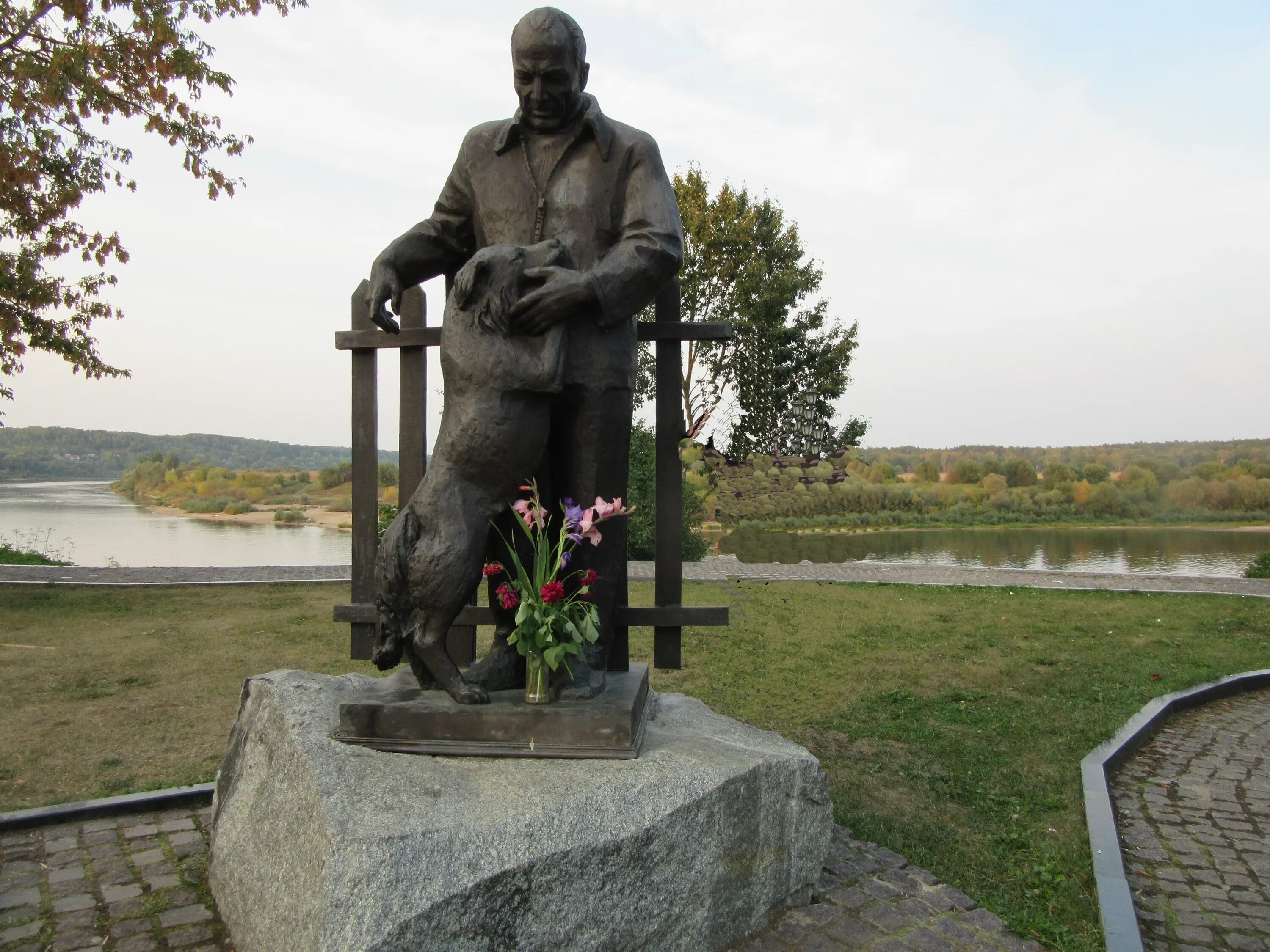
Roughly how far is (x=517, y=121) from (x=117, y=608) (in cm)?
718

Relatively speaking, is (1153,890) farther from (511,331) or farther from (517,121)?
(517,121)

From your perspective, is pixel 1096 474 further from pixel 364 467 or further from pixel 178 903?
pixel 178 903

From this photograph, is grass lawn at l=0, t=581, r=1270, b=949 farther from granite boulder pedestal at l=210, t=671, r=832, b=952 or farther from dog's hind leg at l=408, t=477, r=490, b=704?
dog's hind leg at l=408, t=477, r=490, b=704

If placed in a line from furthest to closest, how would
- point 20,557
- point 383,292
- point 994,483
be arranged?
point 994,483, point 20,557, point 383,292

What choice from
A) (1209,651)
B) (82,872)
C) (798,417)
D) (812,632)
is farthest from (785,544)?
(82,872)

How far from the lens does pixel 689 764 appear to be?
8.93ft

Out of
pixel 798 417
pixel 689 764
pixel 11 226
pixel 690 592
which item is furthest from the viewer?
pixel 798 417


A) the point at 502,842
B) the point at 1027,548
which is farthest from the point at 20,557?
the point at 1027,548

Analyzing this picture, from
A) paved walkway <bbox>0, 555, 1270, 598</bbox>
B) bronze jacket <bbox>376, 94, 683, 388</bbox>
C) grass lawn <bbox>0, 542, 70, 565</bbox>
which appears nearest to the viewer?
bronze jacket <bbox>376, 94, 683, 388</bbox>

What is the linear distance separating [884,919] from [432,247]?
8.99 ft

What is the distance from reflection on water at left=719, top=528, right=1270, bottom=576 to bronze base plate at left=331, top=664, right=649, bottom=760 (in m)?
11.0

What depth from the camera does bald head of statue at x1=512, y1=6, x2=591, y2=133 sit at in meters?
2.99

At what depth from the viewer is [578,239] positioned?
3.21 m

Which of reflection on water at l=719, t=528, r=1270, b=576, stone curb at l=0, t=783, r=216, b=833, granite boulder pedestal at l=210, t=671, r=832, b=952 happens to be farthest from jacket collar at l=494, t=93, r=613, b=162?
reflection on water at l=719, t=528, r=1270, b=576
